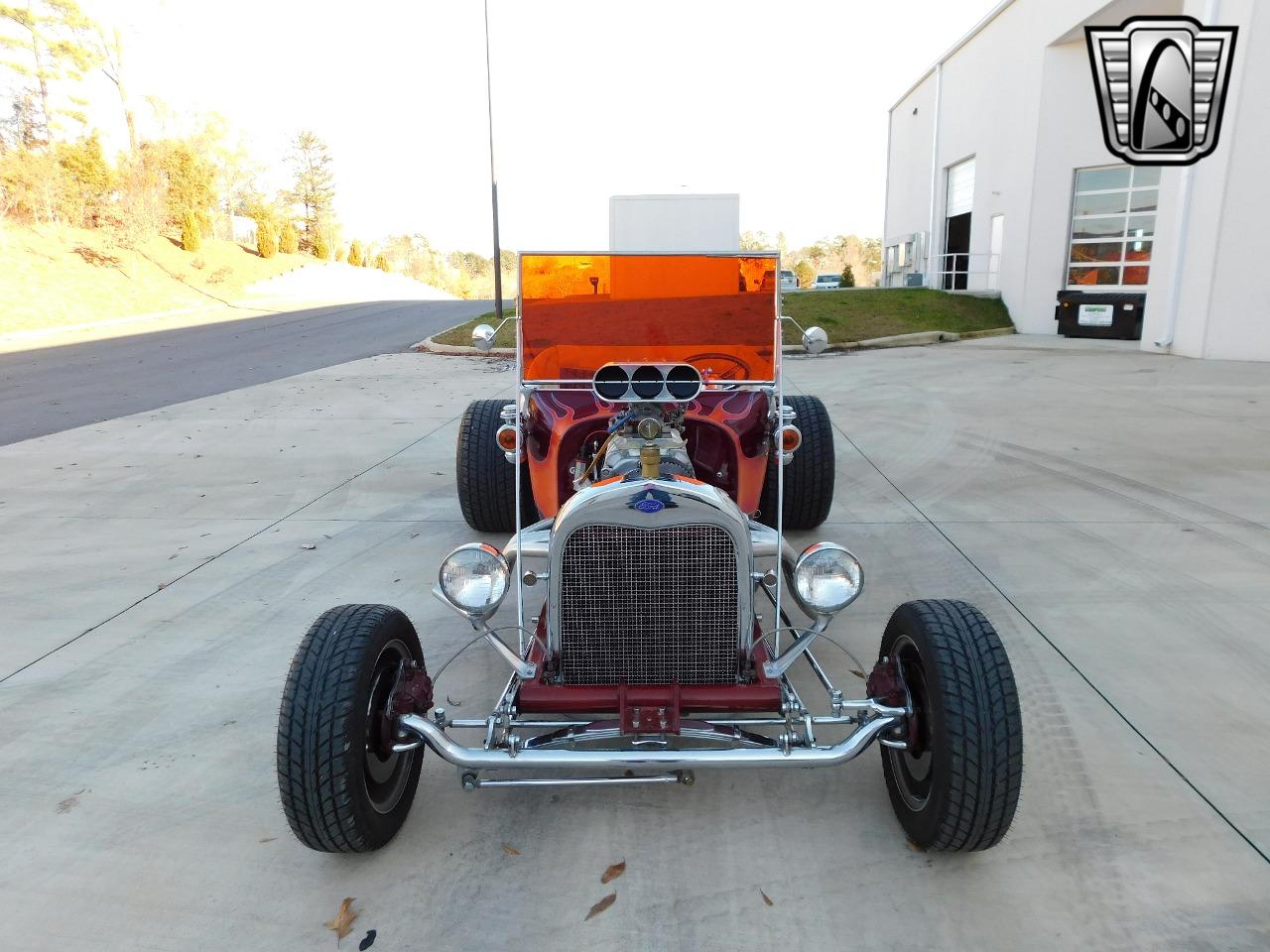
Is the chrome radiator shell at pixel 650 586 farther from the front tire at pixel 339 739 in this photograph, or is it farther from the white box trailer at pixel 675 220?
the white box trailer at pixel 675 220

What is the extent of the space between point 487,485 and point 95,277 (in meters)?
31.1

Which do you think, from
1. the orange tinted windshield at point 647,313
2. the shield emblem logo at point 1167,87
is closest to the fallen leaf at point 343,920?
the orange tinted windshield at point 647,313

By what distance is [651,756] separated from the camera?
2.40m

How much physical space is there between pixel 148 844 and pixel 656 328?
2948mm

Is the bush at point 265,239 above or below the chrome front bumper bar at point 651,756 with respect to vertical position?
above

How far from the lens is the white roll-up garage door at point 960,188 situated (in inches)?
917

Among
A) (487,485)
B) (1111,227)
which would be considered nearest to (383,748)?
(487,485)

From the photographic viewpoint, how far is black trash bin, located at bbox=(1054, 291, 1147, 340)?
16.6 meters

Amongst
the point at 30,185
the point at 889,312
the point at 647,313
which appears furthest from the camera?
the point at 30,185

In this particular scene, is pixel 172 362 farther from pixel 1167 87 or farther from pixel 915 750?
pixel 1167 87

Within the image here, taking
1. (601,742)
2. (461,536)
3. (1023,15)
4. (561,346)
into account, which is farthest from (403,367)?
(1023,15)

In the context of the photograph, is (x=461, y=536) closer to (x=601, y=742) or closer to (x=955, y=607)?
(x=601, y=742)

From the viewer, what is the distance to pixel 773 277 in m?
4.14

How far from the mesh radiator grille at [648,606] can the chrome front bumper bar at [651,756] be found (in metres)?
0.38
